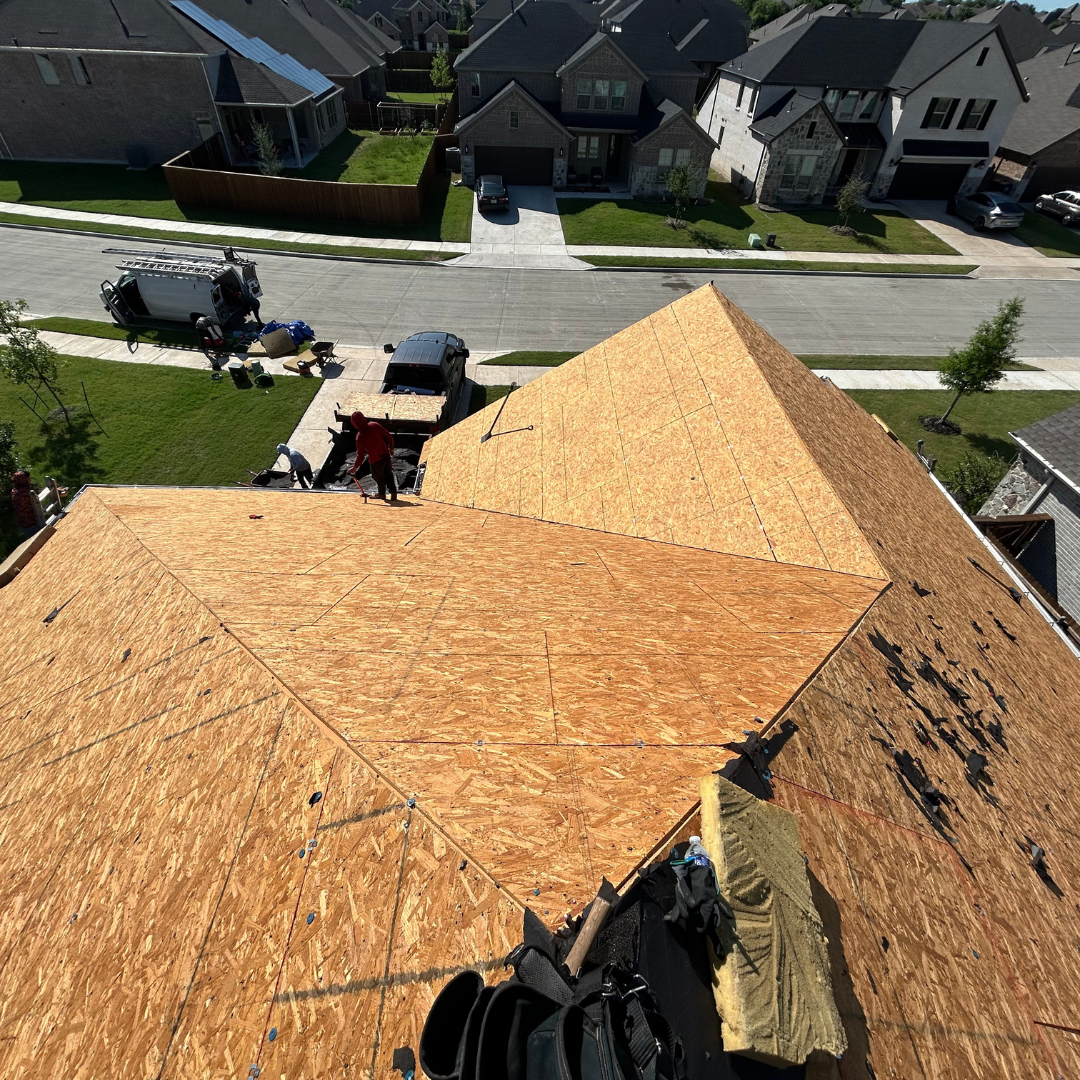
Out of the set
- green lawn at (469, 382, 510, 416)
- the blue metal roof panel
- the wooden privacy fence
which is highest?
the blue metal roof panel

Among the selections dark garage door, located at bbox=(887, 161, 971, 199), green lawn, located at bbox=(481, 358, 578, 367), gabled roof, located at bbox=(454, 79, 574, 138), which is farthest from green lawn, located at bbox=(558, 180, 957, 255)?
green lawn, located at bbox=(481, 358, 578, 367)

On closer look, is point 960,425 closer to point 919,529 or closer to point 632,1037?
point 919,529

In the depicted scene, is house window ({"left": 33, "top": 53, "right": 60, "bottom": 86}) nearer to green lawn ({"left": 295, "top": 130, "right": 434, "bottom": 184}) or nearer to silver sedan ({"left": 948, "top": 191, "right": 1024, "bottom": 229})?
green lawn ({"left": 295, "top": 130, "right": 434, "bottom": 184})

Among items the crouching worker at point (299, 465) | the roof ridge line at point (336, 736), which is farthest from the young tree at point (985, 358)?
the roof ridge line at point (336, 736)

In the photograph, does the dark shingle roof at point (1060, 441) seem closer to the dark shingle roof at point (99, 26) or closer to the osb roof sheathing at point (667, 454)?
the osb roof sheathing at point (667, 454)

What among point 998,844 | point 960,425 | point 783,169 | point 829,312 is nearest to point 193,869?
point 998,844

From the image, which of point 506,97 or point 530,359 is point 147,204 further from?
point 530,359

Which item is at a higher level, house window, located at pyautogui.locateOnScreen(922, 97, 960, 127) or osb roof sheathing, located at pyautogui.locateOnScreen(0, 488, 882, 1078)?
house window, located at pyautogui.locateOnScreen(922, 97, 960, 127)

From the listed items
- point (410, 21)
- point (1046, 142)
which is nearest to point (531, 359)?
point (1046, 142)
